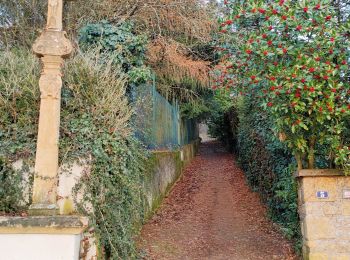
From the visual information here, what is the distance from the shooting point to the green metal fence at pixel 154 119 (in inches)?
333

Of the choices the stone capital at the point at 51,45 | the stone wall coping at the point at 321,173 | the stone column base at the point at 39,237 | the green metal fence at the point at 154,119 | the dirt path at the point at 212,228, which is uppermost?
the stone capital at the point at 51,45

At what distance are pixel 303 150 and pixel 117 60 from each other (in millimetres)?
4262

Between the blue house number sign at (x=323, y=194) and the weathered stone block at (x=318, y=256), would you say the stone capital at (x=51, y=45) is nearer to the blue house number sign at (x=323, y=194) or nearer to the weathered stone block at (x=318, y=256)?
the blue house number sign at (x=323, y=194)

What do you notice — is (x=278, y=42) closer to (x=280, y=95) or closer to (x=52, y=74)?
(x=280, y=95)

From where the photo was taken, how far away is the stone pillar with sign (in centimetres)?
408

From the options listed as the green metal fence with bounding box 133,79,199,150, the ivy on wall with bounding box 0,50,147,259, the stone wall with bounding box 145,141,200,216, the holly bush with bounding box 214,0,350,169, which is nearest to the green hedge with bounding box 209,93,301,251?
the holly bush with bounding box 214,0,350,169

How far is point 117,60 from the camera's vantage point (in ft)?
25.5

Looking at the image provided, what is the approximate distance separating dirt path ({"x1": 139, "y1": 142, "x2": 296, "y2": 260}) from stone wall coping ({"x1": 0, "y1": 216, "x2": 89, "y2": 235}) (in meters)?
2.31

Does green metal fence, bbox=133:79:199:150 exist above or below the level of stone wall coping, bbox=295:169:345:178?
above

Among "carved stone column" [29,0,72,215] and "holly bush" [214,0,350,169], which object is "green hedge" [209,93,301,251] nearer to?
"holly bush" [214,0,350,169]

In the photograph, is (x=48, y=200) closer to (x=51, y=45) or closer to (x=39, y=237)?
(x=39, y=237)

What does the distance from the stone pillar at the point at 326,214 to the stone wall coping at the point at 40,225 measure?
10.9 feet

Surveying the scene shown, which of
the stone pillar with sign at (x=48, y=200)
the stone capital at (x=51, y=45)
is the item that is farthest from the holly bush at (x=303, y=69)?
the stone pillar with sign at (x=48, y=200)

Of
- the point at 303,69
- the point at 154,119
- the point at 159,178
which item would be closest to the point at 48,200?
the point at 303,69
